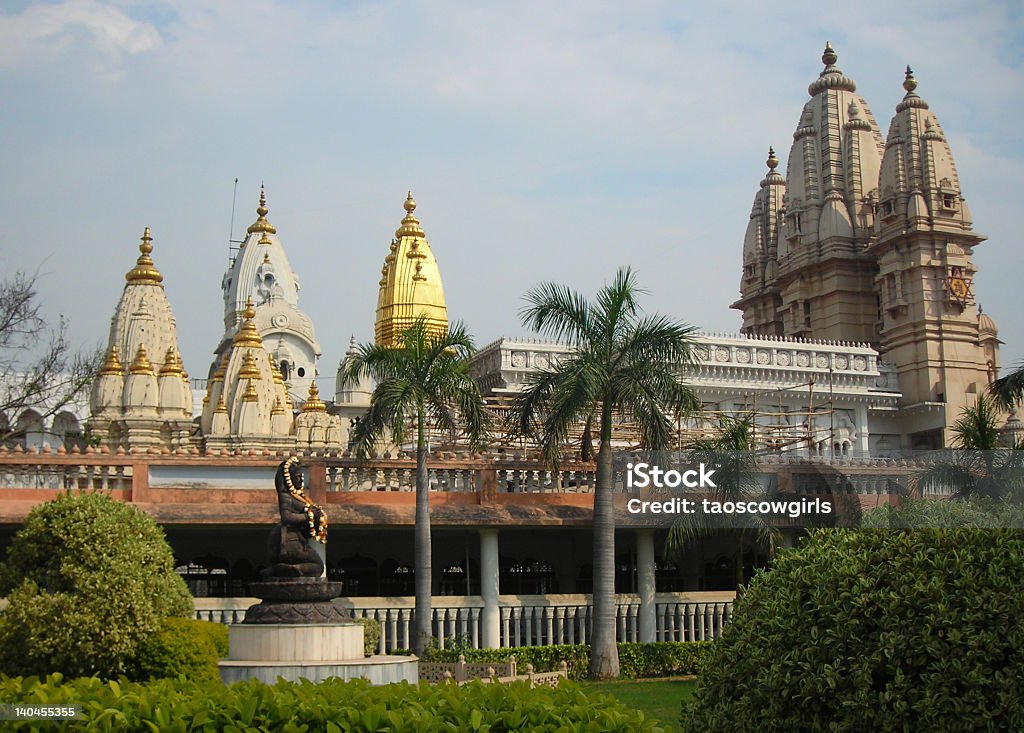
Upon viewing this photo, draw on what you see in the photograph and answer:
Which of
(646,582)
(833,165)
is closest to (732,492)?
(646,582)

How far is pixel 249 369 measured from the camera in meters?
42.9

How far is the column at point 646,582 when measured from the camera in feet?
79.7

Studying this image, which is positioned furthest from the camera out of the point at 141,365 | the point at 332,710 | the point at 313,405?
the point at 313,405

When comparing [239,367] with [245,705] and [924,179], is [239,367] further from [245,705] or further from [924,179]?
[245,705]

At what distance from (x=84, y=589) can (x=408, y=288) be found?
2891 centimetres

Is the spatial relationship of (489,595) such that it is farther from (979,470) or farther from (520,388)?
(520,388)

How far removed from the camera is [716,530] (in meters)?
24.9

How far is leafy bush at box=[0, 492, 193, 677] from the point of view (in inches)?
645

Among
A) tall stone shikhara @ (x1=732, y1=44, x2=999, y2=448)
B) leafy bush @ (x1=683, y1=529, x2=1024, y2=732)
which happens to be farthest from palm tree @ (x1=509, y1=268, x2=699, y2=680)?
tall stone shikhara @ (x1=732, y1=44, x2=999, y2=448)

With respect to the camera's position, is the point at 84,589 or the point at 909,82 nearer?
the point at 84,589

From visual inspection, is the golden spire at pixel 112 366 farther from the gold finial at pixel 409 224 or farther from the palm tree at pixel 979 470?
the palm tree at pixel 979 470

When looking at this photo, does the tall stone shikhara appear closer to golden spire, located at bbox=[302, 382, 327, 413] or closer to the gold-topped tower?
the gold-topped tower

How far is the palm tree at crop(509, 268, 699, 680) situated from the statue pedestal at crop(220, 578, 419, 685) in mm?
7265

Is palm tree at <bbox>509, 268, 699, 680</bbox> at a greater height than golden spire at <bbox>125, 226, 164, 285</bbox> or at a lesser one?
lesser
